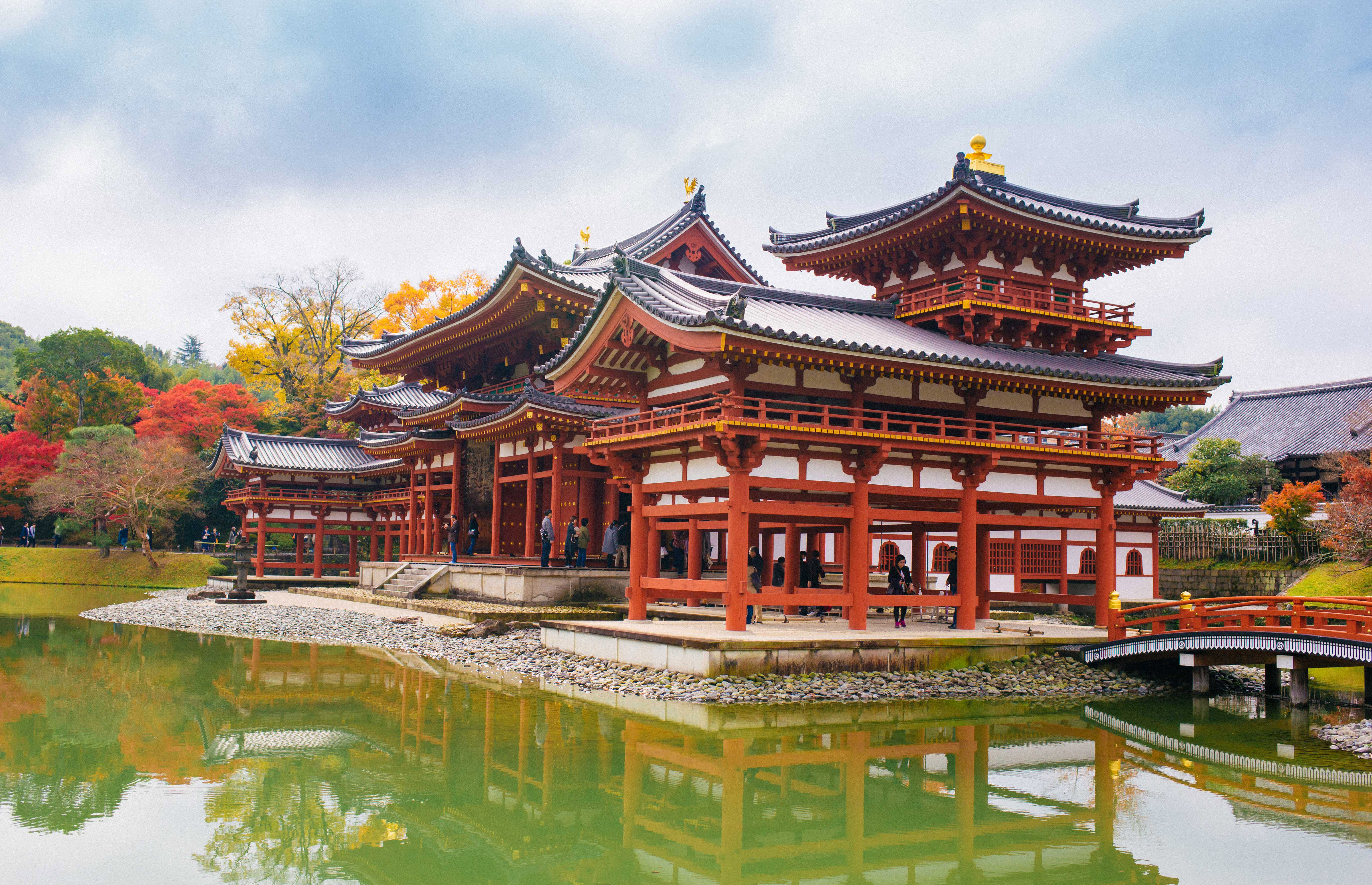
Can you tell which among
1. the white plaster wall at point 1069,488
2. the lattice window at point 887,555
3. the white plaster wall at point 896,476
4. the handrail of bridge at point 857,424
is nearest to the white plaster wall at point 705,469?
the handrail of bridge at point 857,424

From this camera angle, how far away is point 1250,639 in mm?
17594

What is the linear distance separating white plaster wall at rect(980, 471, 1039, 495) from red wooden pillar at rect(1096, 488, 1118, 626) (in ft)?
5.93

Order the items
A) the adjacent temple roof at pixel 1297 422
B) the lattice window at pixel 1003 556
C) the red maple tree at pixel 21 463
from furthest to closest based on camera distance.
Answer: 1. the red maple tree at pixel 21 463
2. the adjacent temple roof at pixel 1297 422
3. the lattice window at pixel 1003 556

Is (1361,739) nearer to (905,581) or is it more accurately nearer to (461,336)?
(905,581)

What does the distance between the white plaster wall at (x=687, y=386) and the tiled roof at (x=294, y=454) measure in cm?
2147

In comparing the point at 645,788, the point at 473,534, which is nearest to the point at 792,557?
the point at 473,534

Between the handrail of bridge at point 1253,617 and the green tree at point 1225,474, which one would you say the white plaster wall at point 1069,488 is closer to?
the handrail of bridge at point 1253,617

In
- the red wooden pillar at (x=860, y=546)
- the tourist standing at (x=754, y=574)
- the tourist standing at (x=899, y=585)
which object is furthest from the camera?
the tourist standing at (x=899, y=585)

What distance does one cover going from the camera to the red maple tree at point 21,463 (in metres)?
49.3

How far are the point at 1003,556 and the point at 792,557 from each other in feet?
43.3

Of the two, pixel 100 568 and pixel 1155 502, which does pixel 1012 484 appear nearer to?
pixel 1155 502

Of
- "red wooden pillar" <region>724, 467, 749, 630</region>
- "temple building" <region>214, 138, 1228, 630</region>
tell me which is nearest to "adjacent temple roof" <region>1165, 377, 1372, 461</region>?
"temple building" <region>214, 138, 1228, 630</region>

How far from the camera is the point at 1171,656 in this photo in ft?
64.8

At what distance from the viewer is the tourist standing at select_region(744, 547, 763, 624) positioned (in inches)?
795
